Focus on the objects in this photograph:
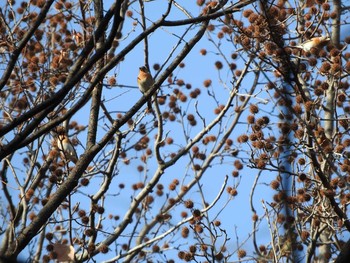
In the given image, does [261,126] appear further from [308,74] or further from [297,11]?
[308,74]

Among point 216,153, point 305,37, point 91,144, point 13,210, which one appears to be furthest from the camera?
point 216,153

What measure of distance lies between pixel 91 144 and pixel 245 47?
1.11 metres

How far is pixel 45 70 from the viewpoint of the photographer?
649 centimetres

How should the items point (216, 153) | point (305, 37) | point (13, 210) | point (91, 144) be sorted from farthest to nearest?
point (216, 153), point (13, 210), point (305, 37), point (91, 144)

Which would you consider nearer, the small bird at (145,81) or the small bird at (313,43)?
the small bird at (313,43)

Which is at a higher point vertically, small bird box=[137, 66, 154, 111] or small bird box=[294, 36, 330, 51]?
small bird box=[137, 66, 154, 111]

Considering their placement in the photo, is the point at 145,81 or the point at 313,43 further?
the point at 145,81

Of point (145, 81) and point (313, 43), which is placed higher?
point (145, 81)

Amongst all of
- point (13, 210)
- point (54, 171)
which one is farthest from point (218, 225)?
point (13, 210)

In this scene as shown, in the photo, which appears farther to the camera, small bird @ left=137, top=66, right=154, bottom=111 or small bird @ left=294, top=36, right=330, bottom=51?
small bird @ left=137, top=66, right=154, bottom=111

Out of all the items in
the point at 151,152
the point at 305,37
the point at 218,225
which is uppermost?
the point at 151,152

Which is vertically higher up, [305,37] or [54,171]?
[305,37]

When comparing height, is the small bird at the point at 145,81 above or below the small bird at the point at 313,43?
above

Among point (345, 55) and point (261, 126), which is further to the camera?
point (345, 55)
